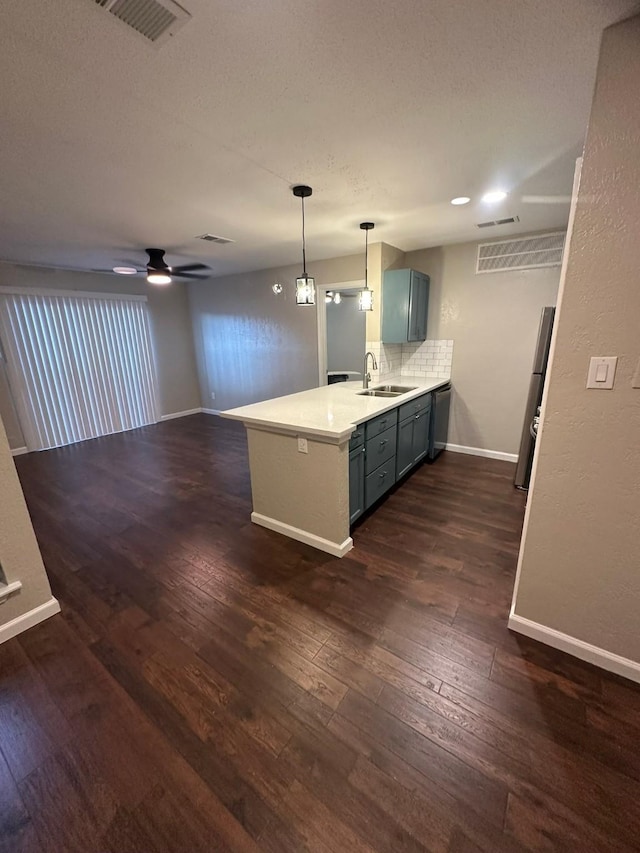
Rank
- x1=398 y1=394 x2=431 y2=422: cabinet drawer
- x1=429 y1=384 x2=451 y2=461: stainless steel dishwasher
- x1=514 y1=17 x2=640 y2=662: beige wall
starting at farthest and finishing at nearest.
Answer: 1. x1=429 y1=384 x2=451 y2=461: stainless steel dishwasher
2. x1=398 y1=394 x2=431 y2=422: cabinet drawer
3. x1=514 y1=17 x2=640 y2=662: beige wall

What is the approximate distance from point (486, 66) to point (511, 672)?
8.36ft

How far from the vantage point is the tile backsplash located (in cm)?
392

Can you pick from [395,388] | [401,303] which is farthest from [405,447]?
[401,303]

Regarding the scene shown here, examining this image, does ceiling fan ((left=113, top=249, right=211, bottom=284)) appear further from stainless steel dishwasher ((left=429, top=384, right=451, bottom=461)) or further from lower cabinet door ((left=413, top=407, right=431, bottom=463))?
stainless steel dishwasher ((left=429, top=384, right=451, bottom=461))

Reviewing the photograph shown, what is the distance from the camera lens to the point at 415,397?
130 inches

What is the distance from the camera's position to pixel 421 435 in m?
3.69

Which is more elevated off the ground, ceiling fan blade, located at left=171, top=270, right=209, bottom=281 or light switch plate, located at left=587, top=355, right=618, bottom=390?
ceiling fan blade, located at left=171, top=270, right=209, bottom=281

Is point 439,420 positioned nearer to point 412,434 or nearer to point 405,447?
point 412,434

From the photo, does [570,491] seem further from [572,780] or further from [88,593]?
[88,593]

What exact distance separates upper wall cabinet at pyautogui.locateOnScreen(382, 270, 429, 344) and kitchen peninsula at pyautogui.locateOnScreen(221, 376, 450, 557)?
1119 millimetres

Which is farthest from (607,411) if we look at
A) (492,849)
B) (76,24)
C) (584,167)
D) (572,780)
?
(76,24)

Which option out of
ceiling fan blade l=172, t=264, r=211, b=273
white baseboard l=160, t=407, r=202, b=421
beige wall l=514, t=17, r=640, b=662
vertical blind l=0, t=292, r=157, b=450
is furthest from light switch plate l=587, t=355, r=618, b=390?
white baseboard l=160, t=407, r=202, b=421

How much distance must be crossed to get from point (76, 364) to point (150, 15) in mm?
5172

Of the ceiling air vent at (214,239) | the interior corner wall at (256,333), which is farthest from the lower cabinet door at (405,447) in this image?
the ceiling air vent at (214,239)
